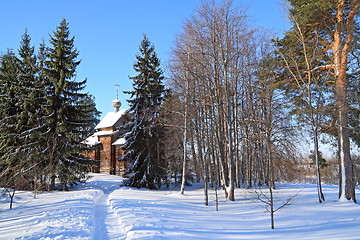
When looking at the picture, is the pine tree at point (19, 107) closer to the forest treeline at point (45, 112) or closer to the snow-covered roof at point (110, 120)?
the forest treeline at point (45, 112)

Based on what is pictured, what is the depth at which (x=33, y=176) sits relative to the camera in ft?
50.1

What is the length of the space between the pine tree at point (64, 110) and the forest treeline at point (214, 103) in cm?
8

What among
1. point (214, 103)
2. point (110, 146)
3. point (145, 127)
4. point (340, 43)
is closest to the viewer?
point (340, 43)

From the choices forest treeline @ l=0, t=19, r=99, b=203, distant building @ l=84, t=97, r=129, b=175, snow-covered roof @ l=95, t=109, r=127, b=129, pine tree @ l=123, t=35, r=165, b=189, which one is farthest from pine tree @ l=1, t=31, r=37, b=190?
snow-covered roof @ l=95, t=109, r=127, b=129

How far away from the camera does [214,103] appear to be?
15.9m

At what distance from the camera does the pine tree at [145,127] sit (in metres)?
20.5

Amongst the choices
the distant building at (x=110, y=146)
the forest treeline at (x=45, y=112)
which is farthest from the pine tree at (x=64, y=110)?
the distant building at (x=110, y=146)

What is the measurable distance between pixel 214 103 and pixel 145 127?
22.4 feet

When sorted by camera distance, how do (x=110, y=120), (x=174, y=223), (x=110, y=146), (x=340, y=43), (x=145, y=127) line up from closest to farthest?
(x=174, y=223) < (x=340, y=43) < (x=145, y=127) < (x=110, y=146) < (x=110, y=120)

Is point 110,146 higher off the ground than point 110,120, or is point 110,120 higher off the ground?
point 110,120

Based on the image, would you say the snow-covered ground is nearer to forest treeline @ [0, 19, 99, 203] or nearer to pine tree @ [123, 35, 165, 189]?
forest treeline @ [0, 19, 99, 203]

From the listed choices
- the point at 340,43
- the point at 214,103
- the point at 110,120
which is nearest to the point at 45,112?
the point at 214,103

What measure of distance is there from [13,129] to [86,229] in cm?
1561

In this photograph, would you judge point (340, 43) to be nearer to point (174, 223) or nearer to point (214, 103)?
point (214, 103)
